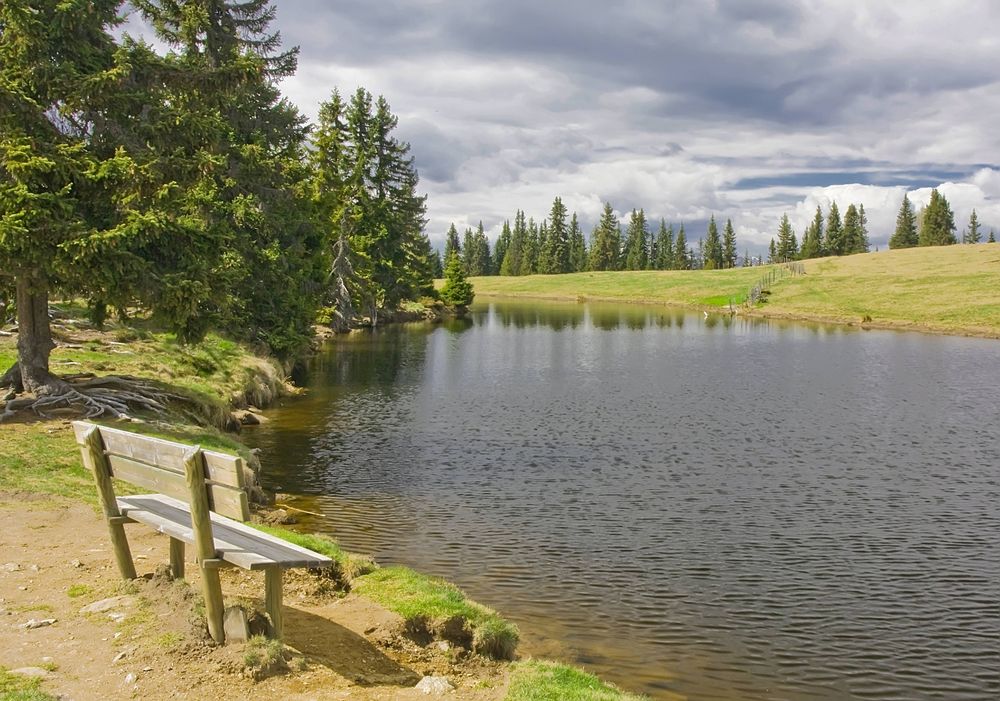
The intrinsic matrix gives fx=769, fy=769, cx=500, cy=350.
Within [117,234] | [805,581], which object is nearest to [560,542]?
[805,581]

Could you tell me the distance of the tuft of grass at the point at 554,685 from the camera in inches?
315

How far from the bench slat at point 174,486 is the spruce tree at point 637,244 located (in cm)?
16316

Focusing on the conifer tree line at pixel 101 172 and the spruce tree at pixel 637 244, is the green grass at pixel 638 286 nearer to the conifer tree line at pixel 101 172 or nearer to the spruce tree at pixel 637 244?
the spruce tree at pixel 637 244

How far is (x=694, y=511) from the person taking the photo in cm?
1825

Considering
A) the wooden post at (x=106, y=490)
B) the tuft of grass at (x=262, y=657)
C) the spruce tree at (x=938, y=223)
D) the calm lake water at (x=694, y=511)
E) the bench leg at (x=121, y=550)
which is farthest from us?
the spruce tree at (x=938, y=223)

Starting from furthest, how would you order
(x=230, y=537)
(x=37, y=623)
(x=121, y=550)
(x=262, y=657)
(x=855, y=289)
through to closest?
(x=855, y=289)
(x=121, y=550)
(x=230, y=537)
(x=37, y=623)
(x=262, y=657)

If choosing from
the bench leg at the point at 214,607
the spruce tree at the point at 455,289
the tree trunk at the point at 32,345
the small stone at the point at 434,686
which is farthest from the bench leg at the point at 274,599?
the spruce tree at the point at 455,289

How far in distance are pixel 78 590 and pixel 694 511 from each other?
13.3 metres

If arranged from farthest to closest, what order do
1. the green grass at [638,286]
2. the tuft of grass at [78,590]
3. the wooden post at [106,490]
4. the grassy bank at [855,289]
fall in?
the green grass at [638,286]
the grassy bank at [855,289]
the tuft of grass at [78,590]
the wooden post at [106,490]

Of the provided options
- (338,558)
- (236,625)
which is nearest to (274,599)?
(236,625)

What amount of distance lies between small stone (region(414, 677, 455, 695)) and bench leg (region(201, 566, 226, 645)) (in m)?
2.05

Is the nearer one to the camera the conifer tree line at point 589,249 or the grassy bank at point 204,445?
the grassy bank at point 204,445

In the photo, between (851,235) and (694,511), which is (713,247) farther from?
(694,511)

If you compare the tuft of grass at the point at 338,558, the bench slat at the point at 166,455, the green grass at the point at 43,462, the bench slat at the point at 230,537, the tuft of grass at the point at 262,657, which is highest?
the bench slat at the point at 166,455
